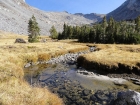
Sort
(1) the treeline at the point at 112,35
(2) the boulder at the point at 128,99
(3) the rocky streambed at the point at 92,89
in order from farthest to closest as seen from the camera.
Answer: (1) the treeline at the point at 112,35
(3) the rocky streambed at the point at 92,89
(2) the boulder at the point at 128,99

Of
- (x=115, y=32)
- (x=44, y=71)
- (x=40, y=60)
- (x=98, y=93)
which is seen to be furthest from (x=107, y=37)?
(x=98, y=93)

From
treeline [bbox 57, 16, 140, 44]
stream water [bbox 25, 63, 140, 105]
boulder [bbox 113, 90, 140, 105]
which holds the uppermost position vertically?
treeline [bbox 57, 16, 140, 44]

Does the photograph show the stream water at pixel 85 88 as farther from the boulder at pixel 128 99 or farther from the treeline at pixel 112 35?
the treeline at pixel 112 35

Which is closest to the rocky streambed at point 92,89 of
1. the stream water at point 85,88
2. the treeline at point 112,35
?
the stream water at point 85,88

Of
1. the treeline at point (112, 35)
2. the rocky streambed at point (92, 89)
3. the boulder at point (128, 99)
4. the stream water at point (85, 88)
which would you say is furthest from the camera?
the treeline at point (112, 35)

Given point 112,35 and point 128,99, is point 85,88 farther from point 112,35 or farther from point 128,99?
point 112,35

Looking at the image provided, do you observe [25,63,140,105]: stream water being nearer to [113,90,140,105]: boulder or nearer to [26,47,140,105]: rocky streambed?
[26,47,140,105]: rocky streambed

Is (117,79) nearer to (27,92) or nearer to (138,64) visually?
(138,64)

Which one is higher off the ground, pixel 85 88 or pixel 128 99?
pixel 128 99

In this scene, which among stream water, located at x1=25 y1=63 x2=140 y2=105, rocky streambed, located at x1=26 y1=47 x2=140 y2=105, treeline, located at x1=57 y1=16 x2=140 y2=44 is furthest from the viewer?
treeline, located at x1=57 y1=16 x2=140 y2=44

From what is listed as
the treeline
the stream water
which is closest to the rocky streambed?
the stream water

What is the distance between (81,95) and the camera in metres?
19.9

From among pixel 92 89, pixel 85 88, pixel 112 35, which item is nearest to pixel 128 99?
pixel 92 89

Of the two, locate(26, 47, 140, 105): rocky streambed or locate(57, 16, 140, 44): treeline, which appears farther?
locate(57, 16, 140, 44): treeline
